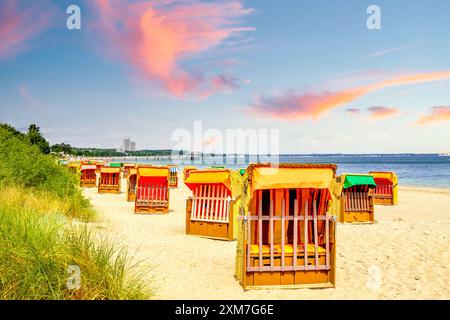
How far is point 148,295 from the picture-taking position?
5320mm

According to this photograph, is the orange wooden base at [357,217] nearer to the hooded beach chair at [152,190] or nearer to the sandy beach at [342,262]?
the sandy beach at [342,262]

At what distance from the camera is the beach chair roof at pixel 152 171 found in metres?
16.0

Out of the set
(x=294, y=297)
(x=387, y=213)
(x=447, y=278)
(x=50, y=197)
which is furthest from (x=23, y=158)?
(x=387, y=213)

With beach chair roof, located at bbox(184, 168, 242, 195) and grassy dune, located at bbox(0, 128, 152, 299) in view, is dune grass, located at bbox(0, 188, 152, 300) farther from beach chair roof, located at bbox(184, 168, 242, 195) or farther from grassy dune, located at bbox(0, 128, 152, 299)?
beach chair roof, located at bbox(184, 168, 242, 195)

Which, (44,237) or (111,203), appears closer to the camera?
(44,237)

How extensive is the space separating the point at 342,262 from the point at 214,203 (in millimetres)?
3846

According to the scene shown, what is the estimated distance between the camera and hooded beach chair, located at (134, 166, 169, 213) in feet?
53.0

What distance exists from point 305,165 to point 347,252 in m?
4.05

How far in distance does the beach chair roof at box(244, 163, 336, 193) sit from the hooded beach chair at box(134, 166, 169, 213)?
1055 cm

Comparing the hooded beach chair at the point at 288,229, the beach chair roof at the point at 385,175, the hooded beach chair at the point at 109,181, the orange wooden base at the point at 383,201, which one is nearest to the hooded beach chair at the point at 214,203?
the hooded beach chair at the point at 288,229

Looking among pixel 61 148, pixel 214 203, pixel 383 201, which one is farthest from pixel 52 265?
pixel 61 148

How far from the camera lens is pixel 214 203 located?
10.8 metres

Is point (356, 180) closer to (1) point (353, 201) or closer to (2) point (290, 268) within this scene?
(1) point (353, 201)
